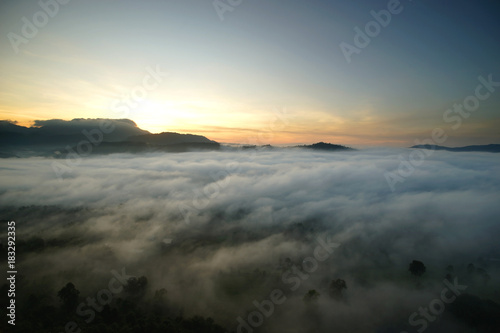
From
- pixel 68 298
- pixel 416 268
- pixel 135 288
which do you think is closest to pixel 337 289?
pixel 416 268

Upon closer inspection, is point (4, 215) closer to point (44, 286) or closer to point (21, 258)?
point (21, 258)

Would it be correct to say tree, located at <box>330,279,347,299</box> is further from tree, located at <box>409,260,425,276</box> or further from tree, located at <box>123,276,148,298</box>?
tree, located at <box>123,276,148,298</box>

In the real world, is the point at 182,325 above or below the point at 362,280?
above

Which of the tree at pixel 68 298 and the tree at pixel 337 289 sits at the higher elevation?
the tree at pixel 68 298

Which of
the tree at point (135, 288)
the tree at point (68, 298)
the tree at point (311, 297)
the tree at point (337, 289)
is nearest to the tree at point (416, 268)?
the tree at point (337, 289)

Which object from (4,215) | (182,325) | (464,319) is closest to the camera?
(182,325)

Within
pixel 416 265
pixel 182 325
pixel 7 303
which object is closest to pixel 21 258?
pixel 7 303

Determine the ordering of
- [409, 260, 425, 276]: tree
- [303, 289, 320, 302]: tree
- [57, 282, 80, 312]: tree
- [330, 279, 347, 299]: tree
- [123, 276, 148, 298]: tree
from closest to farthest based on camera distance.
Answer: [57, 282, 80, 312]: tree
[303, 289, 320, 302]: tree
[123, 276, 148, 298]: tree
[330, 279, 347, 299]: tree
[409, 260, 425, 276]: tree

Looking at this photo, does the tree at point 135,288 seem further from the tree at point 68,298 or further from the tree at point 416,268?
the tree at point 416,268

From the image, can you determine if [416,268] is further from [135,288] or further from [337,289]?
[135,288]

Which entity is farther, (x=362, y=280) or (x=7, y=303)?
(x=362, y=280)

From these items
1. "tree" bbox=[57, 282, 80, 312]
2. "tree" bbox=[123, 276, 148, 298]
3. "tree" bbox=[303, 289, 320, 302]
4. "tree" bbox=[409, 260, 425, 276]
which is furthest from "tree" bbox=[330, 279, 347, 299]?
"tree" bbox=[57, 282, 80, 312]
